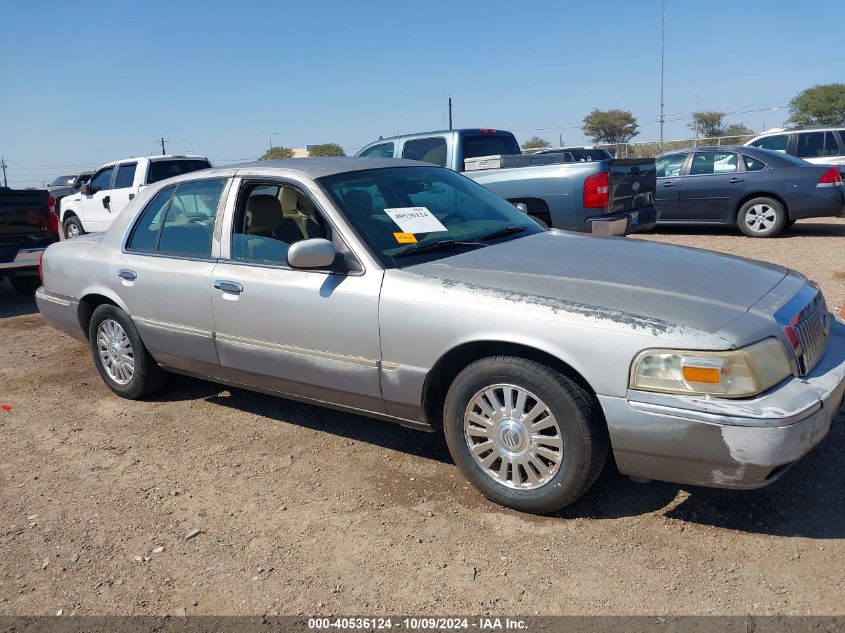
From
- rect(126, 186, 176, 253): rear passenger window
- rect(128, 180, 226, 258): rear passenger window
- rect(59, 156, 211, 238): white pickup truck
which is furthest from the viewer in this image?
rect(59, 156, 211, 238): white pickup truck

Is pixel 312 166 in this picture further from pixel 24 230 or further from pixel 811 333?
pixel 24 230

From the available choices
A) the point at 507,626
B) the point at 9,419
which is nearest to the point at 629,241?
the point at 507,626

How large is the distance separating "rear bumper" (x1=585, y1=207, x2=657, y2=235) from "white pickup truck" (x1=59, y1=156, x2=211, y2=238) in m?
8.08

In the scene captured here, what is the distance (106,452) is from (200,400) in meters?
0.90

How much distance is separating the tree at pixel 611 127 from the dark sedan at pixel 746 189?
37.4 m

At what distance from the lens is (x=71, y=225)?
14992 millimetres

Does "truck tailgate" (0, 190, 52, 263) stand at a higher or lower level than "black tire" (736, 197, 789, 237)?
higher

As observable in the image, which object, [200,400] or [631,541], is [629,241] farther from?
[200,400]

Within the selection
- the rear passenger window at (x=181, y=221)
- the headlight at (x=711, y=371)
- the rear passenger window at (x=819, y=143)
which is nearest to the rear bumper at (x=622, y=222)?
the rear passenger window at (x=181, y=221)

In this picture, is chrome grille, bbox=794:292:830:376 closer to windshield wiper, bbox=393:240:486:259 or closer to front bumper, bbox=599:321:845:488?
front bumper, bbox=599:321:845:488

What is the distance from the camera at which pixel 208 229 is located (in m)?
4.50

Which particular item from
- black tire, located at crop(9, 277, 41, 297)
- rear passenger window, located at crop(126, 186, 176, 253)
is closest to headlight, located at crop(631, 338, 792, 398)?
Answer: rear passenger window, located at crop(126, 186, 176, 253)

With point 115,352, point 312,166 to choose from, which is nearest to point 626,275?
point 312,166

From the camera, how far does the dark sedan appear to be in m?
11.0
